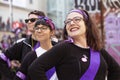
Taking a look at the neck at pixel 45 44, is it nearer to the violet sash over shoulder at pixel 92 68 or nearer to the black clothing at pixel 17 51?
the black clothing at pixel 17 51

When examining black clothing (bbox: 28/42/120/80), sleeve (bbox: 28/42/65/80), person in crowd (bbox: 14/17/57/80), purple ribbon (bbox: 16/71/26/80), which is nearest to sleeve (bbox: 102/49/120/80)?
black clothing (bbox: 28/42/120/80)

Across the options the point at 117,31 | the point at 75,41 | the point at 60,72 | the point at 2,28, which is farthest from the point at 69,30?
the point at 2,28

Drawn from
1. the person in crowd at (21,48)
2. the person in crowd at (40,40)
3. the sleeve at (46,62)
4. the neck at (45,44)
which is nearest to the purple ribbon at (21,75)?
the person in crowd at (40,40)

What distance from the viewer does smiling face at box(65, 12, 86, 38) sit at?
365cm

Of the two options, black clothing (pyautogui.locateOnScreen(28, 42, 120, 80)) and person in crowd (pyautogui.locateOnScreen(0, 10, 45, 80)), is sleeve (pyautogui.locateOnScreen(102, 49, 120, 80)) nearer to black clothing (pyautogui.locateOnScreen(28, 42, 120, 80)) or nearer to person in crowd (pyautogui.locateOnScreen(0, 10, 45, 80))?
black clothing (pyautogui.locateOnScreen(28, 42, 120, 80))

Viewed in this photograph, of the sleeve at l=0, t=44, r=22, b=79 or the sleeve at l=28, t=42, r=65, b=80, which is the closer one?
the sleeve at l=28, t=42, r=65, b=80

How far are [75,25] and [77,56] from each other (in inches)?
11.8

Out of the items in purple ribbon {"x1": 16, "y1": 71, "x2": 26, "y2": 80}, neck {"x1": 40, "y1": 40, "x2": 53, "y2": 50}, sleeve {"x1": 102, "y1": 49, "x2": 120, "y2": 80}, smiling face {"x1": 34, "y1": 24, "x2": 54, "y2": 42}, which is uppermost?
smiling face {"x1": 34, "y1": 24, "x2": 54, "y2": 42}

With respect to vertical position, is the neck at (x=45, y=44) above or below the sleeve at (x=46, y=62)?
above

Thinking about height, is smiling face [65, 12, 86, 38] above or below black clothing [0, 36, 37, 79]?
above

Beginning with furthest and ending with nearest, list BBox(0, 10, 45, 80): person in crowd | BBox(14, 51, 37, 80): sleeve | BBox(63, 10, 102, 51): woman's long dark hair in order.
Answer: BBox(0, 10, 45, 80): person in crowd < BBox(14, 51, 37, 80): sleeve < BBox(63, 10, 102, 51): woman's long dark hair

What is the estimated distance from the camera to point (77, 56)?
11.6ft

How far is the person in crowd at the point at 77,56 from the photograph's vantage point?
3.50 m

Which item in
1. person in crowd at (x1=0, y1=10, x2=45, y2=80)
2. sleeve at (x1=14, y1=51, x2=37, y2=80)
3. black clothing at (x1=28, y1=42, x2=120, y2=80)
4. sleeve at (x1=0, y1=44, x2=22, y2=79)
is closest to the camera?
black clothing at (x1=28, y1=42, x2=120, y2=80)
